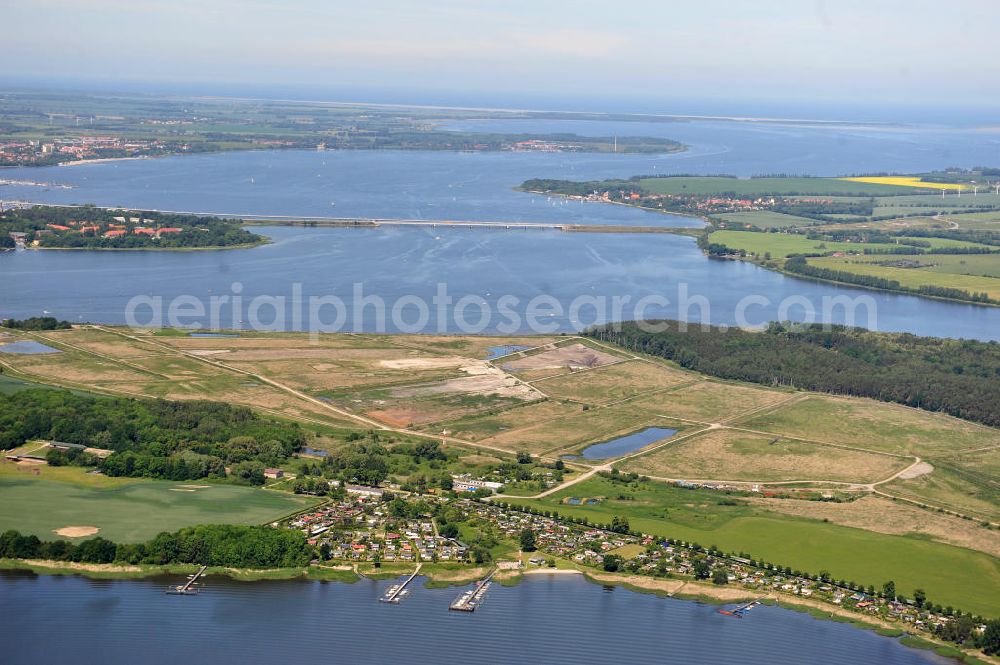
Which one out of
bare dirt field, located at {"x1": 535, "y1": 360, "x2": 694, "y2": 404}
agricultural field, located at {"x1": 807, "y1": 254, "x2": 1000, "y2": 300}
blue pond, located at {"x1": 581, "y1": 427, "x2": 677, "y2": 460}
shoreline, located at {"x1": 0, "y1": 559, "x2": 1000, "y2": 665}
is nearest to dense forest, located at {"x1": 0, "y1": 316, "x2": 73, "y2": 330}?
bare dirt field, located at {"x1": 535, "y1": 360, "x2": 694, "y2": 404}

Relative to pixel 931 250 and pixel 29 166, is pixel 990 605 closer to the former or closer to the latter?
pixel 931 250

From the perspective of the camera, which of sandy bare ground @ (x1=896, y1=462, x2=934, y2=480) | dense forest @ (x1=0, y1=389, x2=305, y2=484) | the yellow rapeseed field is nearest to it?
dense forest @ (x1=0, y1=389, x2=305, y2=484)

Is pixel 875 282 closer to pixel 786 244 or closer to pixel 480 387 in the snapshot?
pixel 786 244

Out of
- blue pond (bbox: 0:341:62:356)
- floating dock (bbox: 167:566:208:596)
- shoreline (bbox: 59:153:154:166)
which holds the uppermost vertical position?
shoreline (bbox: 59:153:154:166)

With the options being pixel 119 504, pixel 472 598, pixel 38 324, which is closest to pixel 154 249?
pixel 38 324

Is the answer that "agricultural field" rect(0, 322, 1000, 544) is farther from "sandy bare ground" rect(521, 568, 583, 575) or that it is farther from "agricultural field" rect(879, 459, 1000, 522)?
"sandy bare ground" rect(521, 568, 583, 575)

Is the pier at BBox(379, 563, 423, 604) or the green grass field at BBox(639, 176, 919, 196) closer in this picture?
the pier at BBox(379, 563, 423, 604)

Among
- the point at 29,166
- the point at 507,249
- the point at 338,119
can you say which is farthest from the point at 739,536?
the point at 338,119
